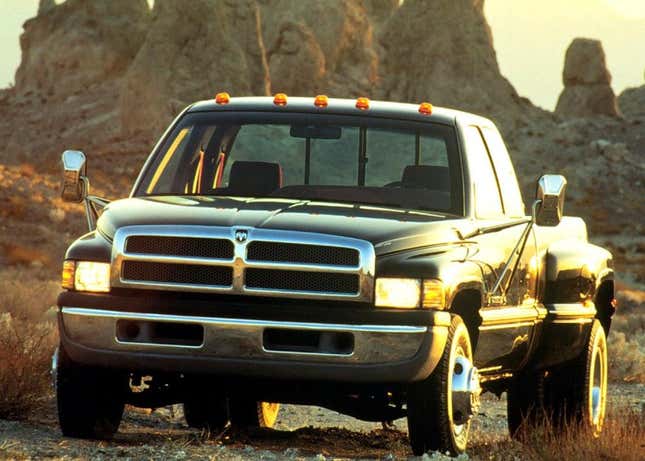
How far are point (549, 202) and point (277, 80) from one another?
70114 mm

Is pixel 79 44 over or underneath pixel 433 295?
over

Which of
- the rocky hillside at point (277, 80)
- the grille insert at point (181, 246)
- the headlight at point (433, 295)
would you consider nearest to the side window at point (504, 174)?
the headlight at point (433, 295)

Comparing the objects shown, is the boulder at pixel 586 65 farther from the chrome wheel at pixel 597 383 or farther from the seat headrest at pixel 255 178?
the seat headrest at pixel 255 178

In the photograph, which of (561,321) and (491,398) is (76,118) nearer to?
(491,398)

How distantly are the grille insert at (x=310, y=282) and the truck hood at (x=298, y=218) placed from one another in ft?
0.69

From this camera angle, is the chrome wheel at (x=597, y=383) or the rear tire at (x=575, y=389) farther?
the chrome wheel at (x=597, y=383)

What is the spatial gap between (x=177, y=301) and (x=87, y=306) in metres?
0.51

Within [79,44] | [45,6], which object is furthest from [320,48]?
[45,6]

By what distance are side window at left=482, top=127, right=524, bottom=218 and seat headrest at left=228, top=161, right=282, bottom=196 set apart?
1.59 m

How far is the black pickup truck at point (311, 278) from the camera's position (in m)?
7.12

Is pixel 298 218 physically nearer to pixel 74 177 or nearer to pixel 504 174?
pixel 74 177

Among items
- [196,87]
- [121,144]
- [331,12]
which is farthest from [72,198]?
[331,12]

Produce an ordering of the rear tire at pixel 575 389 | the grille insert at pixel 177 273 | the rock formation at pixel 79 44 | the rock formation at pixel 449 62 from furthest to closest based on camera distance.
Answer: the rock formation at pixel 79 44
the rock formation at pixel 449 62
the rear tire at pixel 575 389
the grille insert at pixel 177 273

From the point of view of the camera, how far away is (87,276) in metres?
7.49
